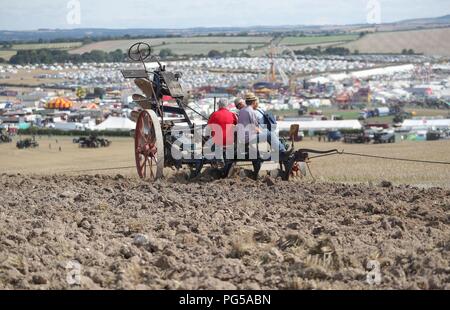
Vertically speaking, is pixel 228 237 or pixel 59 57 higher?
pixel 228 237

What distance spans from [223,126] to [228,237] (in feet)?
17.1

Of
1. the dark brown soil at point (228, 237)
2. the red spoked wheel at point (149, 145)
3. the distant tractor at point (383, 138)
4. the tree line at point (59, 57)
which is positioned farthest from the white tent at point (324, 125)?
the dark brown soil at point (228, 237)

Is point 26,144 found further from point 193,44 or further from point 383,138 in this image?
point 193,44

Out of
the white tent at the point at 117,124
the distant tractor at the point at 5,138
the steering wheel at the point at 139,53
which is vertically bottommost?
the white tent at the point at 117,124

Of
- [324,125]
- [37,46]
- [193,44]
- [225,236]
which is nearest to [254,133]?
[225,236]

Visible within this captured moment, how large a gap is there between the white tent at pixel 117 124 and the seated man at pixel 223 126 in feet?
150

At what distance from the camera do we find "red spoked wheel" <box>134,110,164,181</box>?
13.4 m

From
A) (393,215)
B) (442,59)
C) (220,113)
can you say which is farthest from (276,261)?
(442,59)

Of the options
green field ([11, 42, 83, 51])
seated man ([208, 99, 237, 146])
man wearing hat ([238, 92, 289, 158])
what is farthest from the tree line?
man wearing hat ([238, 92, 289, 158])

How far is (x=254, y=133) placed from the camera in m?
13.0

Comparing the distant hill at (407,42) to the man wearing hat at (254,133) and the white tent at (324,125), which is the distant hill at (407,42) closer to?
the white tent at (324,125)

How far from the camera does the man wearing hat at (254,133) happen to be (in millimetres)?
13000
